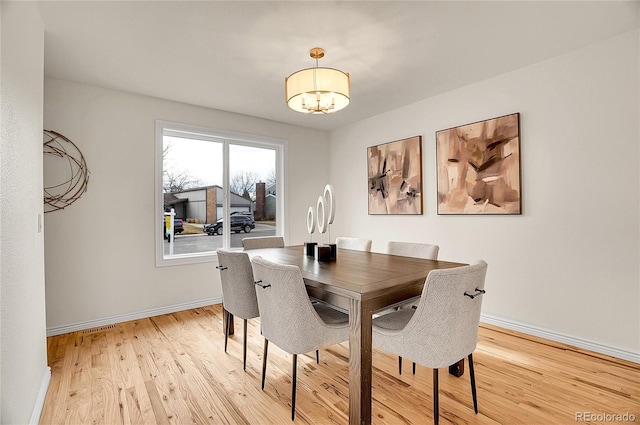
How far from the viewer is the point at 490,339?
9.18 feet

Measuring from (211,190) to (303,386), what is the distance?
280 centimetres

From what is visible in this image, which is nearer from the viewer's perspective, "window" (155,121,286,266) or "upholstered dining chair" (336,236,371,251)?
"upholstered dining chair" (336,236,371,251)

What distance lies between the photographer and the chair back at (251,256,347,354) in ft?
5.41

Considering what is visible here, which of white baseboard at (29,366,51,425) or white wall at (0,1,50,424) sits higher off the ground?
white wall at (0,1,50,424)

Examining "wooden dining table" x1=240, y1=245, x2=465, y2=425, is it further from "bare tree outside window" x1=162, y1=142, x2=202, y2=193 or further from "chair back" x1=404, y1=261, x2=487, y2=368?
"bare tree outside window" x1=162, y1=142, x2=202, y2=193

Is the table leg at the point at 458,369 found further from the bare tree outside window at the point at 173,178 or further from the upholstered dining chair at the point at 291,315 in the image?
the bare tree outside window at the point at 173,178

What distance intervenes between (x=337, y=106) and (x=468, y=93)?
67.2 inches

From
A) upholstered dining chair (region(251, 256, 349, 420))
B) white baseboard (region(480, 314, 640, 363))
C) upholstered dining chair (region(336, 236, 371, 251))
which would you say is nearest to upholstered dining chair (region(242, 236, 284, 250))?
upholstered dining chair (region(336, 236, 371, 251))

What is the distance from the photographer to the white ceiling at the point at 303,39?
204 cm

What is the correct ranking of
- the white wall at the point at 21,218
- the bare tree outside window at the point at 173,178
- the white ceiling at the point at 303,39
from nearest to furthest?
the white wall at the point at 21,218 → the white ceiling at the point at 303,39 → the bare tree outside window at the point at 173,178

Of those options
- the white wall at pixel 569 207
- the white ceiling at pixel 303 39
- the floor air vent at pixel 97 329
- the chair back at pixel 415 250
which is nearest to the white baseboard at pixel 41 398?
the floor air vent at pixel 97 329

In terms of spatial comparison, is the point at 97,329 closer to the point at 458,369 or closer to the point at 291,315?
the point at 291,315

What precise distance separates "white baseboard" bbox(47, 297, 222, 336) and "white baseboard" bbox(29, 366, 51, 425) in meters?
0.94

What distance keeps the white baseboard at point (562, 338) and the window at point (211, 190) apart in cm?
291
